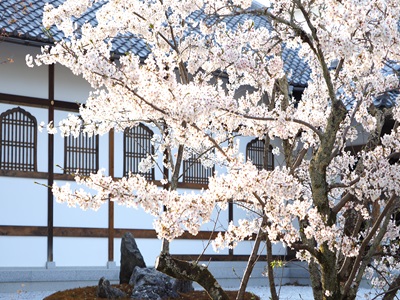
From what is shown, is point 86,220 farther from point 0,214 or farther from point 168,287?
point 168,287

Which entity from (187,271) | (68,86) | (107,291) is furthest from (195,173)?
(187,271)

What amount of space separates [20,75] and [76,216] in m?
2.60

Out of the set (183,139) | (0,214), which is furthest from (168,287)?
(183,139)

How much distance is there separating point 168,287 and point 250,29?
177 inches

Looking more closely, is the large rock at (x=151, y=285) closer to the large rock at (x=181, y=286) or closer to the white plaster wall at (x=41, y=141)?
the large rock at (x=181, y=286)

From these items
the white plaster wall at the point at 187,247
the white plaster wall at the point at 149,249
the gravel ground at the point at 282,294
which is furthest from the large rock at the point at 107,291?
the white plaster wall at the point at 187,247

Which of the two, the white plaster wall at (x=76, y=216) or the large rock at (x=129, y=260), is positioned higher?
the white plaster wall at (x=76, y=216)

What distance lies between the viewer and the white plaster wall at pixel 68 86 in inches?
551

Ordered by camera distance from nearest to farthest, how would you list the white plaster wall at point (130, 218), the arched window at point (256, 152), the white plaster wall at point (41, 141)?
1. the white plaster wall at point (41, 141)
2. the white plaster wall at point (130, 218)
3. the arched window at point (256, 152)

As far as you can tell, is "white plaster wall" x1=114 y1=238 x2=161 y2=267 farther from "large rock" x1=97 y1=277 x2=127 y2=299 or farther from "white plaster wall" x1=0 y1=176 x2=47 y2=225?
"large rock" x1=97 y1=277 x2=127 y2=299

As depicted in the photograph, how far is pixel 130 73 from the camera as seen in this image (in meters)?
6.29

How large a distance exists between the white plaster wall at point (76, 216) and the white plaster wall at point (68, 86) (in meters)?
1.52

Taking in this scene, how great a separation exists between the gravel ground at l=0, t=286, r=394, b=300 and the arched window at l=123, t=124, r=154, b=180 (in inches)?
114

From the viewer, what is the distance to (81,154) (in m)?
14.1
